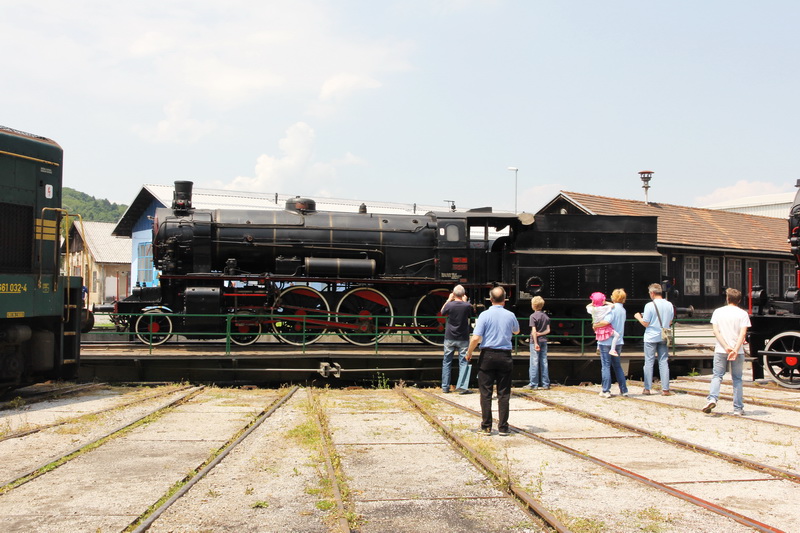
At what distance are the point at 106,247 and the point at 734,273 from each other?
124 feet

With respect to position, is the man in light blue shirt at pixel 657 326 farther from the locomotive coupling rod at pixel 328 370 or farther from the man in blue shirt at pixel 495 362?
the locomotive coupling rod at pixel 328 370

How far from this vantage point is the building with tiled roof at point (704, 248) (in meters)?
26.9

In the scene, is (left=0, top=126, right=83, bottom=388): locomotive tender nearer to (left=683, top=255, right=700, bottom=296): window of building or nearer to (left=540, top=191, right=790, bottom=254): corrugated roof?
(left=540, top=191, right=790, bottom=254): corrugated roof

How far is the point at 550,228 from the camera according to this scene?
48.1ft

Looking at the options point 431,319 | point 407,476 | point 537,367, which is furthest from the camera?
point 431,319

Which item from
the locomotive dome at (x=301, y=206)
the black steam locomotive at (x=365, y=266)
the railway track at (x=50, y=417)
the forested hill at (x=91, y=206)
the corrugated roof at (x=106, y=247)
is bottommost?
the railway track at (x=50, y=417)

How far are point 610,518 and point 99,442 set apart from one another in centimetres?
512

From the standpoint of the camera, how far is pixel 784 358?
11875 millimetres

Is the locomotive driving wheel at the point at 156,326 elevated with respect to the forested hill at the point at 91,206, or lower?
lower

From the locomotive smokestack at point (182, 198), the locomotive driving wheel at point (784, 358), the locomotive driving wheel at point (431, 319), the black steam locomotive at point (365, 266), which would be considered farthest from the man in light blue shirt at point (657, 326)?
the locomotive smokestack at point (182, 198)

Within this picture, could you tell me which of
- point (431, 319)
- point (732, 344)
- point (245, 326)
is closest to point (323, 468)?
point (732, 344)

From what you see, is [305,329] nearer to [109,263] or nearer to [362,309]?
[362,309]

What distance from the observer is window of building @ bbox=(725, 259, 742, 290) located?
2892 cm

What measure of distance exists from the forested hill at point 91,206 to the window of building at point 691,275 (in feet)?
348
